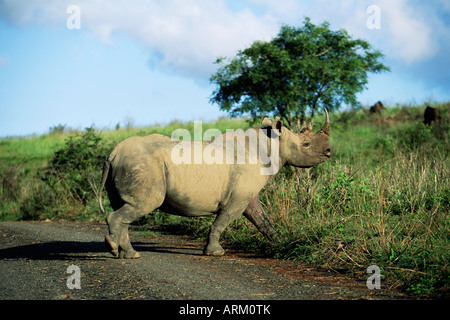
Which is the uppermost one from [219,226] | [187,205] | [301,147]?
[301,147]

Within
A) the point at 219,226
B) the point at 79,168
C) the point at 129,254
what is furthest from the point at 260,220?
the point at 79,168

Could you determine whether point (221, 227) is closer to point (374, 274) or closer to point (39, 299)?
point (374, 274)

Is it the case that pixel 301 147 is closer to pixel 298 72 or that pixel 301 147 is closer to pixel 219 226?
pixel 219 226

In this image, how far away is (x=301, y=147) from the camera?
695 cm

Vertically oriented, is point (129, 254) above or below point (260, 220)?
below

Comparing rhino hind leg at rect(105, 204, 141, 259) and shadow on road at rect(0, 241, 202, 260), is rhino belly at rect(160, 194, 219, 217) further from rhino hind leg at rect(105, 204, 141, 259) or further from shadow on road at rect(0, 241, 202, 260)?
shadow on road at rect(0, 241, 202, 260)

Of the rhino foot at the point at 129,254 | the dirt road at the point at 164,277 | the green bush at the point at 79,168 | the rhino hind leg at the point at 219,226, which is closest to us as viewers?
the dirt road at the point at 164,277

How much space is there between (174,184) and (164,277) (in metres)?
1.36

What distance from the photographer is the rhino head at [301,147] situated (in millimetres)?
6922

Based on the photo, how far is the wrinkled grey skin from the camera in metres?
5.93

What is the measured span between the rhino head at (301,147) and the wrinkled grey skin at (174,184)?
14 mm

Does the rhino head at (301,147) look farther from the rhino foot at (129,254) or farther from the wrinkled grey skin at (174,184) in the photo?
the rhino foot at (129,254)

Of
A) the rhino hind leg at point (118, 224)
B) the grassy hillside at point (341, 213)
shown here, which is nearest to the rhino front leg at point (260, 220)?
the grassy hillside at point (341, 213)

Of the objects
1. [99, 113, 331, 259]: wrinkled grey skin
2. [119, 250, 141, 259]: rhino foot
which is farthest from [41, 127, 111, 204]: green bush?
[99, 113, 331, 259]: wrinkled grey skin
